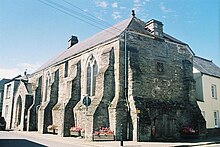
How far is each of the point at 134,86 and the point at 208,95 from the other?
473 inches

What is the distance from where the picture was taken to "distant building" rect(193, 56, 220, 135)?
2748 centimetres

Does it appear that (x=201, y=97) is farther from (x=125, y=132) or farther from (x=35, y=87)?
(x=35, y=87)

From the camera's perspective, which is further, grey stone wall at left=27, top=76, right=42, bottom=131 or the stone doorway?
grey stone wall at left=27, top=76, right=42, bottom=131

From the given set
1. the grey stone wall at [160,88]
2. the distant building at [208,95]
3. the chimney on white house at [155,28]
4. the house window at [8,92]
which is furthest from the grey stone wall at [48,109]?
the distant building at [208,95]

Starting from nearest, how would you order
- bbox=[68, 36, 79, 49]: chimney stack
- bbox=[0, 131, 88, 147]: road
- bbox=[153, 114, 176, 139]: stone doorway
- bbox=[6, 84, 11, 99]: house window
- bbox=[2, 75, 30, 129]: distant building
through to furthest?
bbox=[0, 131, 88, 147]: road < bbox=[153, 114, 176, 139]: stone doorway < bbox=[2, 75, 30, 129]: distant building < bbox=[68, 36, 79, 49]: chimney stack < bbox=[6, 84, 11, 99]: house window

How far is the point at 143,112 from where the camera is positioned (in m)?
20.0

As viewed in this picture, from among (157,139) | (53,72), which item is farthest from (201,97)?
(53,72)

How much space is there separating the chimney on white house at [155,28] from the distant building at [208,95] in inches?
285

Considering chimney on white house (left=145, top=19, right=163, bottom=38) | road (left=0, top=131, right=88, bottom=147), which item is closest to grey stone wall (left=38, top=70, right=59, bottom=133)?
road (left=0, top=131, right=88, bottom=147)

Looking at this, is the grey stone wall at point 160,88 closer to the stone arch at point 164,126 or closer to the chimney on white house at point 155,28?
the stone arch at point 164,126

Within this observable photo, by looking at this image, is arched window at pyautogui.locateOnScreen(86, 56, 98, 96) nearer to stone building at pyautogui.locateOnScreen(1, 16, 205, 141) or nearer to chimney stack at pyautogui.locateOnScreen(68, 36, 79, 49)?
stone building at pyautogui.locateOnScreen(1, 16, 205, 141)

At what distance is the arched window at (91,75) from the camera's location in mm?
24906

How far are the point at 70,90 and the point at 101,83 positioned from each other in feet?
18.3

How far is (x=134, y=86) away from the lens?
821 inches
